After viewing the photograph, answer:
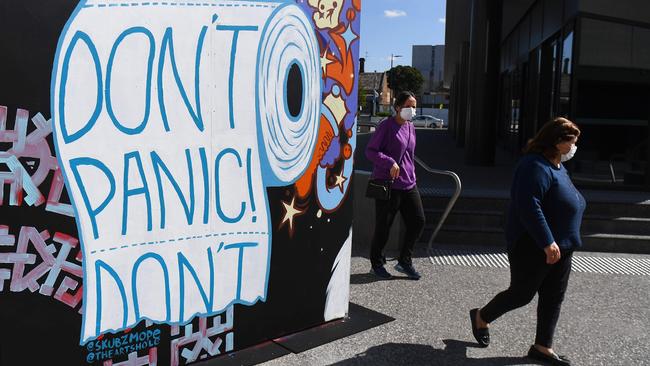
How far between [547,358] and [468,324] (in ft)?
2.48

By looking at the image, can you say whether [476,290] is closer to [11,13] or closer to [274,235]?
[274,235]

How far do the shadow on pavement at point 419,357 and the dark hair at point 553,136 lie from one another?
4.51 ft

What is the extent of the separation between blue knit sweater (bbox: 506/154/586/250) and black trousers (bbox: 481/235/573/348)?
0.37ft

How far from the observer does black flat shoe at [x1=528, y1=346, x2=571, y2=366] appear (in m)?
3.66

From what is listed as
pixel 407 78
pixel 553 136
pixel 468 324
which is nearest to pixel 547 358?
pixel 468 324

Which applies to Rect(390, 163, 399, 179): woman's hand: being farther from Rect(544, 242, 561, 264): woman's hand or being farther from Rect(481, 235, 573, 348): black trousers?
Rect(544, 242, 561, 264): woman's hand

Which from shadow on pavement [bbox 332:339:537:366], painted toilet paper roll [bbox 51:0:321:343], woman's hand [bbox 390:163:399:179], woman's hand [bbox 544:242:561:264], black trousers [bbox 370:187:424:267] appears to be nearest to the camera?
painted toilet paper roll [bbox 51:0:321:343]

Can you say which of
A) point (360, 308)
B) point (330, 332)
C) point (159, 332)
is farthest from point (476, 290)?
point (159, 332)

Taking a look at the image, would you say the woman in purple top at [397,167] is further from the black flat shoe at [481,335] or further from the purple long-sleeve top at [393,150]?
the black flat shoe at [481,335]

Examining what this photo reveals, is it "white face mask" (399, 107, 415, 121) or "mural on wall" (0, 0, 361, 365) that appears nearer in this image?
"mural on wall" (0, 0, 361, 365)

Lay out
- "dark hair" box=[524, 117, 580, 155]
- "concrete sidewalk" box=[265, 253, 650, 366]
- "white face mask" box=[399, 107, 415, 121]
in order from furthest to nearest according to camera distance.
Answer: "white face mask" box=[399, 107, 415, 121] → "concrete sidewalk" box=[265, 253, 650, 366] → "dark hair" box=[524, 117, 580, 155]

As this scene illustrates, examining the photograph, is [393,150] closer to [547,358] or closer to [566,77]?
[547,358]

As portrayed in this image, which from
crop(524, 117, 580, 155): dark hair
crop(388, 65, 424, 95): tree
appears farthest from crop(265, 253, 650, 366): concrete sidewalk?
crop(388, 65, 424, 95): tree

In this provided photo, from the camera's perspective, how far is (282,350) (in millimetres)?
3762
